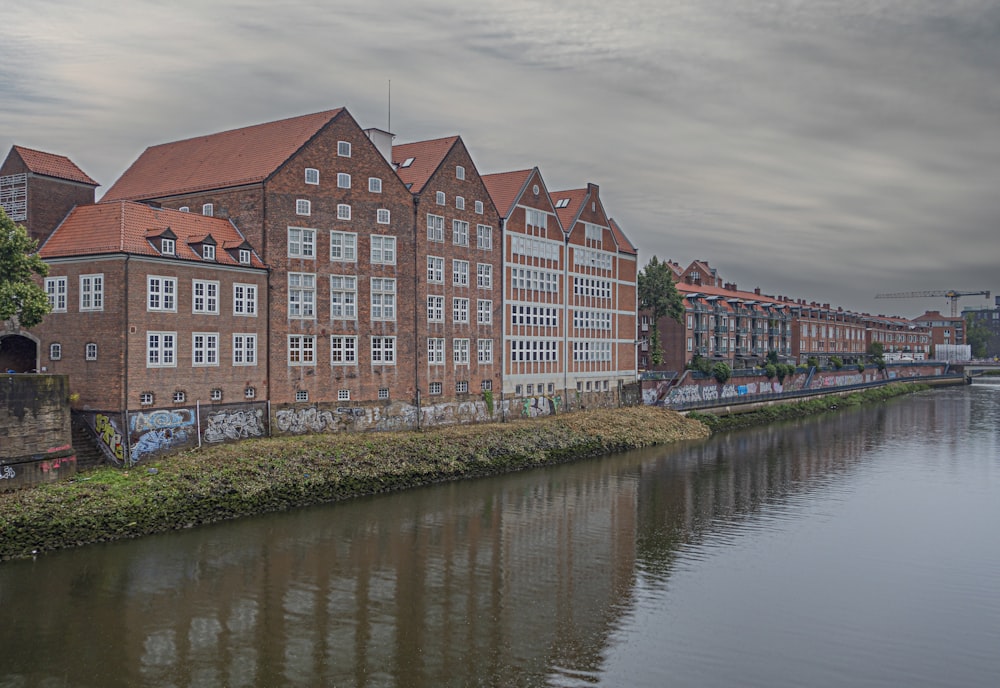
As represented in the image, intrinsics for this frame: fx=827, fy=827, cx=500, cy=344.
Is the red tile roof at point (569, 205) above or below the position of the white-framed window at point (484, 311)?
above

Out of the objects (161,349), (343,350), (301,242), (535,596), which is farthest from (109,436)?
(535,596)

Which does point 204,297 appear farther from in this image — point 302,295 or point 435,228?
point 435,228

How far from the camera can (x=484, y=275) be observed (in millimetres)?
57500

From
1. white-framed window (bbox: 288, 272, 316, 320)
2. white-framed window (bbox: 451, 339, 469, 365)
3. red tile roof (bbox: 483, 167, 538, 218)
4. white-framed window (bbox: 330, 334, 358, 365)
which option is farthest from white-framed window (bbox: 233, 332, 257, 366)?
red tile roof (bbox: 483, 167, 538, 218)

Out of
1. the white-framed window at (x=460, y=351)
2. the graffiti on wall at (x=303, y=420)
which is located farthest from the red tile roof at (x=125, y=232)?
the white-framed window at (x=460, y=351)

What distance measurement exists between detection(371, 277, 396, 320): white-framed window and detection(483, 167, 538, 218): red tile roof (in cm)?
1337

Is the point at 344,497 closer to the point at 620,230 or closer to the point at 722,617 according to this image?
the point at 722,617

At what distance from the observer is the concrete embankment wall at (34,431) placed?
31688 millimetres

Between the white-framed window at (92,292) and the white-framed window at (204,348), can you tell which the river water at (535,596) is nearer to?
the white-framed window at (204,348)

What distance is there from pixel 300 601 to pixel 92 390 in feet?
59.8

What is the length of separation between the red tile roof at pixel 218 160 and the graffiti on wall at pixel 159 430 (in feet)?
43.6

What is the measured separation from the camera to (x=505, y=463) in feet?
160

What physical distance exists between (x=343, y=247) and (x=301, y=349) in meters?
6.54

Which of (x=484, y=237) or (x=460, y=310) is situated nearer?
(x=460, y=310)
